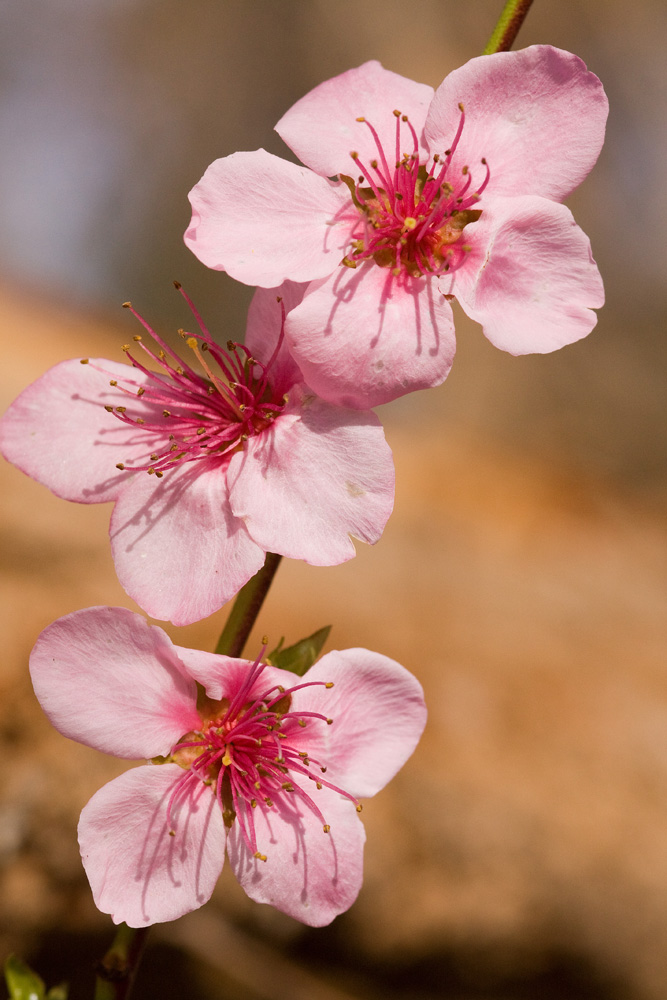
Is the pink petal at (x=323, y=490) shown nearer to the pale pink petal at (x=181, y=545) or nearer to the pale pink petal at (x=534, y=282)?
the pale pink petal at (x=181, y=545)

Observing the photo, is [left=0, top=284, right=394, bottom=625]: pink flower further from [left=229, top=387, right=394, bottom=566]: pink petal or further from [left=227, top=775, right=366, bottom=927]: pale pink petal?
[left=227, top=775, right=366, bottom=927]: pale pink petal

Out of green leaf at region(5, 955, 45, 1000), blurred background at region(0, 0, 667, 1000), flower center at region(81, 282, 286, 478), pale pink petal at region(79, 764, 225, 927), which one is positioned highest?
flower center at region(81, 282, 286, 478)

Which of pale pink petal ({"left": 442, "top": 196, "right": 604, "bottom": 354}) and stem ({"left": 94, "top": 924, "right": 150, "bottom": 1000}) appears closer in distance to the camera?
pale pink petal ({"left": 442, "top": 196, "right": 604, "bottom": 354})

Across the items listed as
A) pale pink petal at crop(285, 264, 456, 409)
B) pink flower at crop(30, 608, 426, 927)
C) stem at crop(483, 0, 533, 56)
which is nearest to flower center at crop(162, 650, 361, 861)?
pink flower at crop(30, 608, 426, 927)

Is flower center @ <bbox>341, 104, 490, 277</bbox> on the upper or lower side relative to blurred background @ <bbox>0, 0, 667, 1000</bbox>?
upper

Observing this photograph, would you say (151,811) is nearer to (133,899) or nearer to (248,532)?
(133,899)

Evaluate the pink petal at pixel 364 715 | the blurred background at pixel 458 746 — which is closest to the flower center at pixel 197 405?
the pink petal at pixel 364 715

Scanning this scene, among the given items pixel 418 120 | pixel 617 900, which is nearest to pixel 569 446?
pixel 617 900
